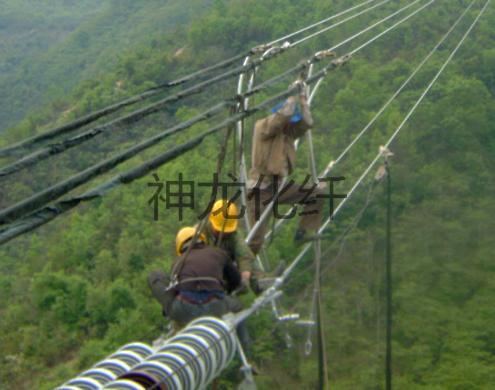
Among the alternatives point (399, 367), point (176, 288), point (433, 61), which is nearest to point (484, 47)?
point (433, 61)

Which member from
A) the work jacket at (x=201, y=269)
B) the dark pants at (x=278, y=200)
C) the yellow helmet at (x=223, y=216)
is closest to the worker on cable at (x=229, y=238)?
the yellow helmet at (x=223, y=216)

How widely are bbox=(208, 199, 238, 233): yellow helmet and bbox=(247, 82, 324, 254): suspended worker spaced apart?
2.57 feet

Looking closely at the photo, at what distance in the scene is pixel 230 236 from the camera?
5625 millimetres

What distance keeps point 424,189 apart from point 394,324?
205 inches

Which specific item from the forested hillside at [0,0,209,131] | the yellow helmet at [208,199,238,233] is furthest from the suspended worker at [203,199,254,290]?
the forested hillside at [0,0,209,131]

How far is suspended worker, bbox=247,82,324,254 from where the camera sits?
607 centimetres

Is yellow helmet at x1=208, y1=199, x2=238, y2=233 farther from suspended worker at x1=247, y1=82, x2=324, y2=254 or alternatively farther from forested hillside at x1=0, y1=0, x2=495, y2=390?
forested hillside at x1=0, y1=0, x2=495, y2=390

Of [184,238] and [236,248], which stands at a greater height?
[184,238]

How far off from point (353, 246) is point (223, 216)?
1185 centimetres

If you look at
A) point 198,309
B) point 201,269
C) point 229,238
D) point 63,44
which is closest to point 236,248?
point 229,238

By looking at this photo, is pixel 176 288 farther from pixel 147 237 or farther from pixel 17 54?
pixel 17 54

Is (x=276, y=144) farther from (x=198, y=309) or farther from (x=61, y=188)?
(x=61, y=188)

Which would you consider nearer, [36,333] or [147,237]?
[36,333]

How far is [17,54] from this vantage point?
2857 inches
